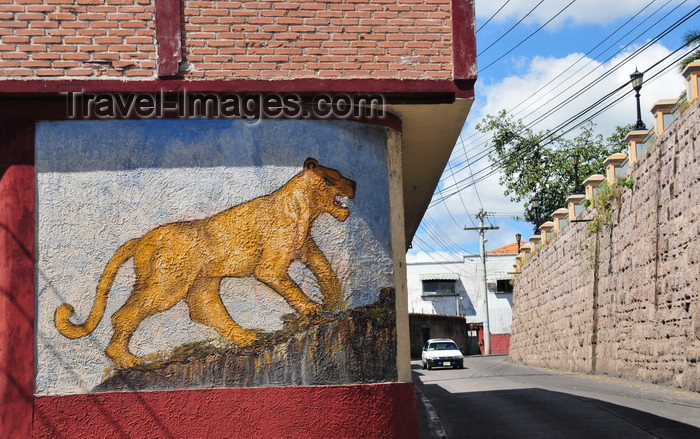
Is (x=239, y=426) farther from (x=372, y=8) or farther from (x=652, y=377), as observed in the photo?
(x=652, y=377)

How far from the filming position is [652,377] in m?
19.0

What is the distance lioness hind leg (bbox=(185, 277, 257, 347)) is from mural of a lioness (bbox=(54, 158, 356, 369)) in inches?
0.4

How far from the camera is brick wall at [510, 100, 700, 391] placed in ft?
55.1

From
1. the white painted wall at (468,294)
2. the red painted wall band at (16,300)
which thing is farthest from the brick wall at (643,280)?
the white painted wall at (468,294)

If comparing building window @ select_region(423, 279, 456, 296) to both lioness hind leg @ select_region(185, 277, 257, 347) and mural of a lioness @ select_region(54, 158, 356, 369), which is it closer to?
mural of a lioness @ select_region(54, 158, 356, 369)

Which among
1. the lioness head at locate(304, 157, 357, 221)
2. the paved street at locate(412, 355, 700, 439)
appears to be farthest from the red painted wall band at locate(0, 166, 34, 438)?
the paved street at locate(412, 355, 700, 439)

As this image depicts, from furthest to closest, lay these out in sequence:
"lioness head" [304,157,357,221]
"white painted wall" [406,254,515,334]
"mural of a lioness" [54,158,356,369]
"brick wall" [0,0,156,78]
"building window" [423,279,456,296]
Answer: "building window" [423,279,456,296], "white painted wall" [406,254,515,334], "lioness head" [304,157,357,221], "brick wall" [0,0,156,78], "mural of a lioness" [54,158,356,369]

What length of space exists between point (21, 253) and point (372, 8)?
4898 millimetres

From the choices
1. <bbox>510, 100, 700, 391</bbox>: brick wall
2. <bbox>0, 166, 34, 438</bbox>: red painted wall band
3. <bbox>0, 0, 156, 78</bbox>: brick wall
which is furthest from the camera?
<bbox>510, 100, 700, 391</bbox>: brick wall

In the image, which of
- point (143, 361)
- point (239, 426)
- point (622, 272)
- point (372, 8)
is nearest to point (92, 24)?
point (372, 8)

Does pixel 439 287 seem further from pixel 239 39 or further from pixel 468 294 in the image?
pixel 239 39

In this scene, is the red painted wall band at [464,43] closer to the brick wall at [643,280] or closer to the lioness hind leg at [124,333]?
the lioness hind leg at [124,333]

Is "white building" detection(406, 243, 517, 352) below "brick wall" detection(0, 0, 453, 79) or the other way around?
below

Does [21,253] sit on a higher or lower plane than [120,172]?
lower
